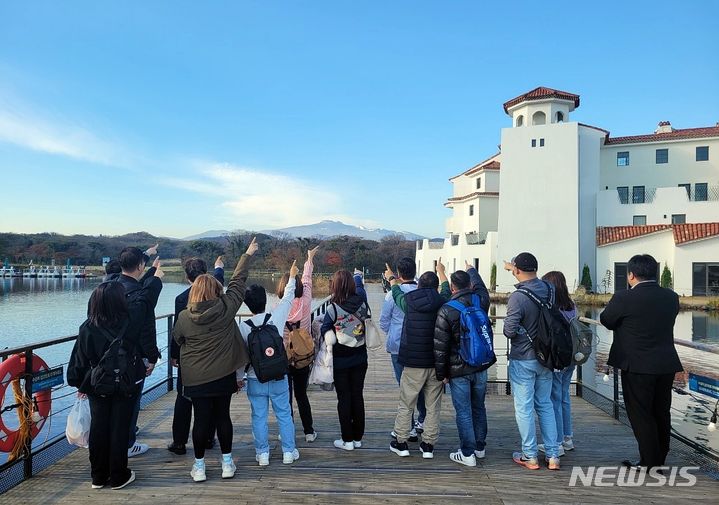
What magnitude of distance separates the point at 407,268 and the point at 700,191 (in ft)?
119

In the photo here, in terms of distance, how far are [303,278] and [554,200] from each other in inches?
1103

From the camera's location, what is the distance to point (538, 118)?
30328 millimetres

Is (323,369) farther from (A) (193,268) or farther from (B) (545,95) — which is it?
(B) (545,95)

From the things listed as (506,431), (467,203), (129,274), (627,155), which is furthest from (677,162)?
(129,274)

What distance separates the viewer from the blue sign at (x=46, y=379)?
10.9 ft

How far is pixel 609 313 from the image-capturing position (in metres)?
3.50

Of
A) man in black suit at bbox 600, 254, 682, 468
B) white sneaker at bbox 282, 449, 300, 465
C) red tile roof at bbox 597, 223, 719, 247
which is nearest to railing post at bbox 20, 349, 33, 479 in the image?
white sneaker at bbox 282, 449, 300, 465

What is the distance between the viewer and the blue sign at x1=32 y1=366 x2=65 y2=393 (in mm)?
3330

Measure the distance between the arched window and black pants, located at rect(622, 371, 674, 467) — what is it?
30.0m

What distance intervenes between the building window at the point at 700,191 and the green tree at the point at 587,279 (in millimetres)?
10123

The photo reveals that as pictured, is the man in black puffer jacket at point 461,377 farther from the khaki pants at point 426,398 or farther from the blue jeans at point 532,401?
the blue jeans at point 532,401

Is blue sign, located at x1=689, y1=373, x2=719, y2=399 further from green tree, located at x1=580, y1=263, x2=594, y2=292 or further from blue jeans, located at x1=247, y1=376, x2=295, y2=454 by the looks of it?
green tree, located at x1=580, y1=263, x2=594, y2=292

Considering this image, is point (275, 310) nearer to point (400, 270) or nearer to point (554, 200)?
point (400, 270)

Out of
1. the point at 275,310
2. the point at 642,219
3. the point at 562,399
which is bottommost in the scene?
the point at 562,399
